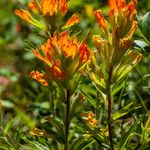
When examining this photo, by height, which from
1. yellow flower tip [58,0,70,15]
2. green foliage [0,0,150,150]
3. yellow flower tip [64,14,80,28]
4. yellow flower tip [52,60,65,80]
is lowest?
green foliage [0,0,150,150]

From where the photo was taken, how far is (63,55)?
949mm

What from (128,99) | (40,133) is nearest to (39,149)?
(40,133)

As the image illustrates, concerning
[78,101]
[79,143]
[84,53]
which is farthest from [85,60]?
[79,143]

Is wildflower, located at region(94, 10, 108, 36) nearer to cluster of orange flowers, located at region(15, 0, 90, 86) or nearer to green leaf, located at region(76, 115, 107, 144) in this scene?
cluster of orange flowers, located at region(15, 0, 90, 86)

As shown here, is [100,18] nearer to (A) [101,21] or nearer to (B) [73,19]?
(A) [101,21]

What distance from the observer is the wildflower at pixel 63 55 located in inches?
36.2

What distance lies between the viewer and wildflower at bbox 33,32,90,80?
92 centimetres

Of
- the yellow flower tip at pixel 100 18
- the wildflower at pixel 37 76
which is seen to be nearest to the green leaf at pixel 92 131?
the wildflower at pixel 37 76

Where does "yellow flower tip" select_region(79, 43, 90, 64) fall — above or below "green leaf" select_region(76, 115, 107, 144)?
above

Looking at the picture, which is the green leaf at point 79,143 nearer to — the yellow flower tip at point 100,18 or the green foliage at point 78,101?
the green foliage at point 78,101

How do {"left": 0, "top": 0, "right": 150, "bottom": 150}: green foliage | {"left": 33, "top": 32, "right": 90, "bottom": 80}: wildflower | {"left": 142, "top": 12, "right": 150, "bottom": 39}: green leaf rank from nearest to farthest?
1. {"left": 33, "top": 32, "right": 90, "bottom": 80}: wildflower
2. {"left": 0, "top": 0, "right": 150, "bottom": 150}: green foliage
3. {"left": 142, "top": 12, "right": 150, "bottom": 39}: green leaf

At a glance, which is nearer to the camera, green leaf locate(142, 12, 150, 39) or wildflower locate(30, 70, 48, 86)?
wildflower locate(30, 70, 48, 86)

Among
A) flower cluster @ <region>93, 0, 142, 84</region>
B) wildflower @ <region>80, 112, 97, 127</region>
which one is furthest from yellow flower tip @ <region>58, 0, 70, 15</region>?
wildflower @ <region>80, 112, 97, 127</region>

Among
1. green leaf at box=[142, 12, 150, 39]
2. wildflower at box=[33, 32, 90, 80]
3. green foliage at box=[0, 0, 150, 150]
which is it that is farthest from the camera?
green leaf at box=[142, 12, 150, 39]
